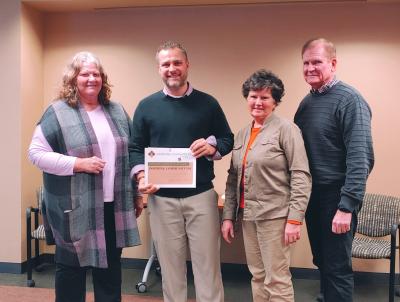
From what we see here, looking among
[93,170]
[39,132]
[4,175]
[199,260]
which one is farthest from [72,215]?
[4,175]

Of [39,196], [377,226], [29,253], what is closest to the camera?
[377,226]

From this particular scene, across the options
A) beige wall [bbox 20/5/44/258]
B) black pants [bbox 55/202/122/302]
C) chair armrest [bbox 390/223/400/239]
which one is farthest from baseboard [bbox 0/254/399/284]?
black pants [bbox 55/202/122/302]

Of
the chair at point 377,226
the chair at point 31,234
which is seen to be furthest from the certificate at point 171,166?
the chair at point 31,234

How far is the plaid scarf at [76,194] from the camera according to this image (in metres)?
2.21

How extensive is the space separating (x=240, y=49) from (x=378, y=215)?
1.91m

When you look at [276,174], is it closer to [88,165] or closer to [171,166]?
[171,166]

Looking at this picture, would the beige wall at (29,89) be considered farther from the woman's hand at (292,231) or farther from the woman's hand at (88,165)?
the woman's hand at (292,231)

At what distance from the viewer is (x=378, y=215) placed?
11.4ft

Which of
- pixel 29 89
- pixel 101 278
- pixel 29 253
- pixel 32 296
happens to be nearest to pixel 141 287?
pixel 32 296

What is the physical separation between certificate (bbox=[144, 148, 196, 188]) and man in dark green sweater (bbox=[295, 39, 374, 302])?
62cm

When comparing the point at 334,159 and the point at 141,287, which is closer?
the point at 334,159

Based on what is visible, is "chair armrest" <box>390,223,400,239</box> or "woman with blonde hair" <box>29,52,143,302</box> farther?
"chair armrest" <box>390,223,400,239</box>

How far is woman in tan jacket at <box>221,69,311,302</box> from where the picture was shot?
6.70 feet

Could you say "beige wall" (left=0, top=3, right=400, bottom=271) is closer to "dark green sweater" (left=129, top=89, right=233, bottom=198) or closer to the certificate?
A: "dark green sweater" (left=129, top=89, right=233, bottom=198)
